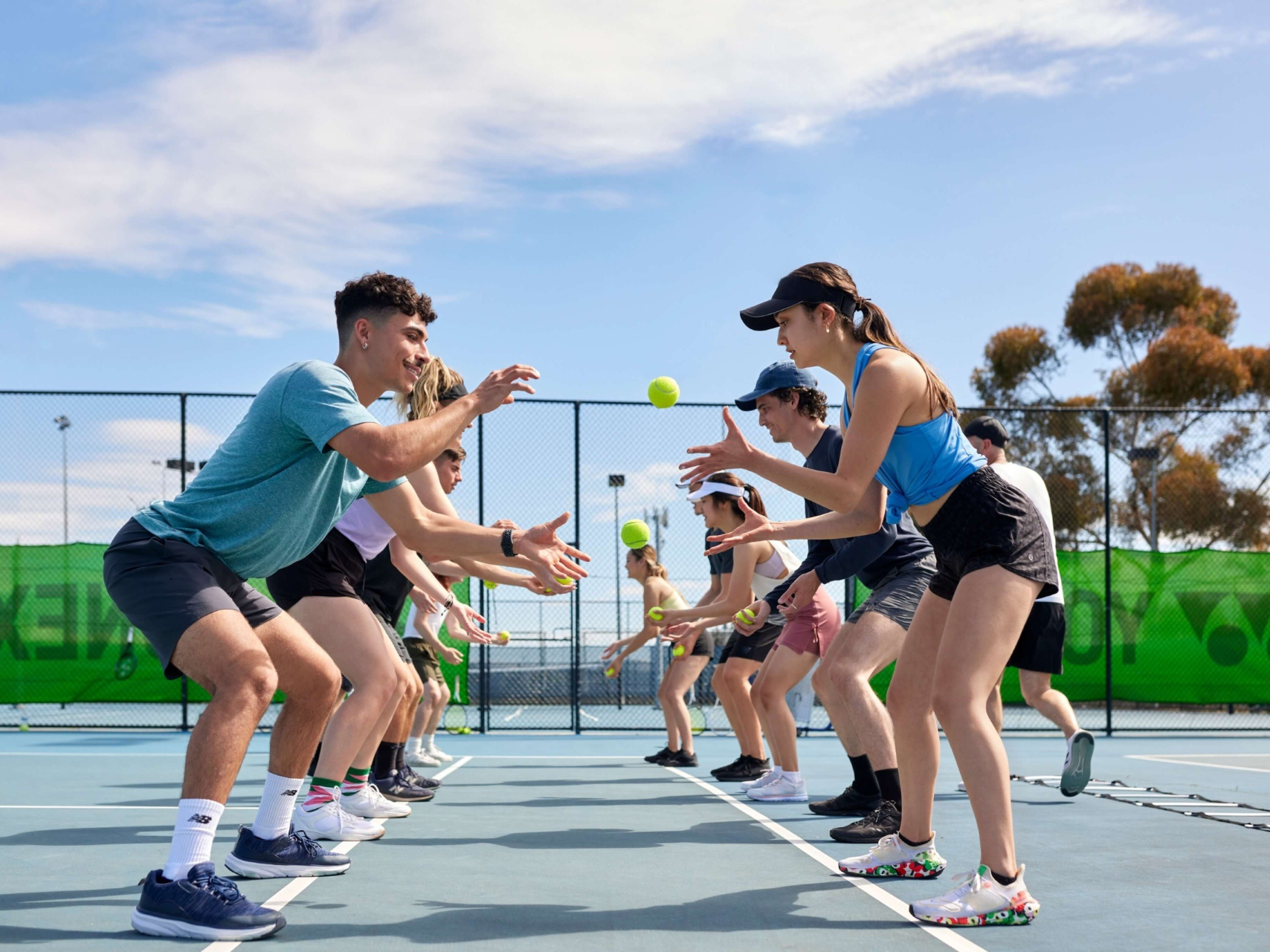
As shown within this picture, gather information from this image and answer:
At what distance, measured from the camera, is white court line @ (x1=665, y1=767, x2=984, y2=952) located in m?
2.89

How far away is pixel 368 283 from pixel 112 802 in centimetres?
367

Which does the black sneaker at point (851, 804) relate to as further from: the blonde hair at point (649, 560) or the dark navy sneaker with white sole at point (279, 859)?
the blonde hair at point (649, 560)

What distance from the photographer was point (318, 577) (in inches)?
175

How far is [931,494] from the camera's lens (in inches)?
132

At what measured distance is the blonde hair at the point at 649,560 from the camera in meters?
8.79

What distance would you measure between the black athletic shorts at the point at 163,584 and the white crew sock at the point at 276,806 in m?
0.71

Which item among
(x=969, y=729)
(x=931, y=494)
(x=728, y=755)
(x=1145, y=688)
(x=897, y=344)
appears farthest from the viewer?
(x=1145, y=688)

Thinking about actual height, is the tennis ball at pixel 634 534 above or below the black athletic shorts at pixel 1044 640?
above

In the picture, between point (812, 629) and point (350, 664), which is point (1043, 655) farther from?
point (350, 664)

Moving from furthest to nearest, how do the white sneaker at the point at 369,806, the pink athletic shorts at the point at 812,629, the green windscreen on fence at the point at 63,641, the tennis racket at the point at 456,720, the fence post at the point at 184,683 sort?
the tennis racket at the point at 456,720
the green windscreen on fence at the point at 63,641
the fence post at the point at 184,683
the pink athletic shorts at the point at 812,629
the white sneaker at the point at 369,806

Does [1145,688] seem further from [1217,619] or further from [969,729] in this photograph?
[969,729]

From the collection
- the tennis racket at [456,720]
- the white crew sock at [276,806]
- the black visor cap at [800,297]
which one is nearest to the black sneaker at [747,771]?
the white crew sock at [276,806]

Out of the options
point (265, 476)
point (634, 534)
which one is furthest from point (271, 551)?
point (634, 534)

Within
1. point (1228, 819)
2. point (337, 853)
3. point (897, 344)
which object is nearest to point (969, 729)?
point (897, 344)
